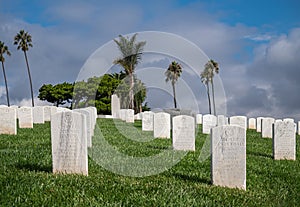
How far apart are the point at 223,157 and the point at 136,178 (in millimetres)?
1834

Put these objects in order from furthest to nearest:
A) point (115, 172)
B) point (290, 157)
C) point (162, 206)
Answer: point (290, 157), point (115, 172), point (162, 206)

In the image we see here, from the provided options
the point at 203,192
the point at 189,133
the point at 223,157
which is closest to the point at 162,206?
the point at 203,192

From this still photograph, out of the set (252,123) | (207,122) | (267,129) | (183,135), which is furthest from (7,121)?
(252,123)

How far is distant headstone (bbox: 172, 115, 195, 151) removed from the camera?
14094 mm

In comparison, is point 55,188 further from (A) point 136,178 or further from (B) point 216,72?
(B) point 216,72

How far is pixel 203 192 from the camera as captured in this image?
7508 mm

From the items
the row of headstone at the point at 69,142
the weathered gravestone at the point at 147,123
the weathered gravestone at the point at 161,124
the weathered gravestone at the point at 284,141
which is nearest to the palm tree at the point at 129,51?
the weathered gravestone at the point at 147,123

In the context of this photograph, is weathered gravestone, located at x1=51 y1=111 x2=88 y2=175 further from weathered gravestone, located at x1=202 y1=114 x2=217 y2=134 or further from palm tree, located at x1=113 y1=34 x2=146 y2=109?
palm tree, located at x1=113 y1=34 x2=146 y2=109

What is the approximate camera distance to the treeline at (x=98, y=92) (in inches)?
2142

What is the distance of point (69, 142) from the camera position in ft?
27.6

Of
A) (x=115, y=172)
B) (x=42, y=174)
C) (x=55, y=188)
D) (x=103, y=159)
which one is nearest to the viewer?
(x=55, y=188)

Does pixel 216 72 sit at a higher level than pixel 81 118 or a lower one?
higher

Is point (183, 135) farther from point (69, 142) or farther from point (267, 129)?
point (267, 129)

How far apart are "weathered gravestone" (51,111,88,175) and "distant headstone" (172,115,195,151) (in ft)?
19.8
